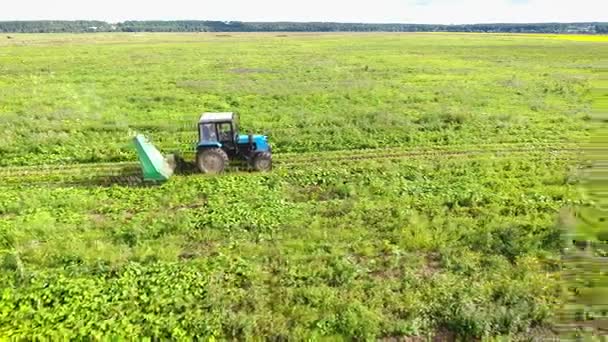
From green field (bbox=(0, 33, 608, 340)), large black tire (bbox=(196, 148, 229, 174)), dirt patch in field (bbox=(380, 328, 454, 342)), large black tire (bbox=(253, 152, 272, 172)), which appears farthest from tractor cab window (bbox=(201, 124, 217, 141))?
dirt patch in field (bbox=(380, 328, 454, 342))

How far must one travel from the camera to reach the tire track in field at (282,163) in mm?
14336

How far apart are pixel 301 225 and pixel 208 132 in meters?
5.30

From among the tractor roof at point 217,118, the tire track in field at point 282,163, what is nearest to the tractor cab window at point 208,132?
the tractor roof at point 217,118

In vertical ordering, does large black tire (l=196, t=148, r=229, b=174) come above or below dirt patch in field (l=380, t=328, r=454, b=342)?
above

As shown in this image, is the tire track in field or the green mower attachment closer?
the green mower attachment

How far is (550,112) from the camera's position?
24391 millimetres

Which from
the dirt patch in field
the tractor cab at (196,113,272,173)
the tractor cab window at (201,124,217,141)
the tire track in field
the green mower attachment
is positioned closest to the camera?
the dirt patch in field

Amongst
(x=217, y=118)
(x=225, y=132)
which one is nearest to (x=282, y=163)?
(x=225, y=132)

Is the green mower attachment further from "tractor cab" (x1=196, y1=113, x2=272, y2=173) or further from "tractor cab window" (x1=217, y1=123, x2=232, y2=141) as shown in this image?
"tractor cab window" (x1=217, y1=123, x2=232, y2=141)

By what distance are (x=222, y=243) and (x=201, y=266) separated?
3.78ft

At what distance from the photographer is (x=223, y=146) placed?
1490cm

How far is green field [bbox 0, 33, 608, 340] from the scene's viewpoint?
7492 millimetres

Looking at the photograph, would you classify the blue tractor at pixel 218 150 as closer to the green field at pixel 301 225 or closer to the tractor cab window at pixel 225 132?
the tractor cab window at pixel 225 132

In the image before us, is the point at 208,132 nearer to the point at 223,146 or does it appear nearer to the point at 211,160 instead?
the point at 223,146
